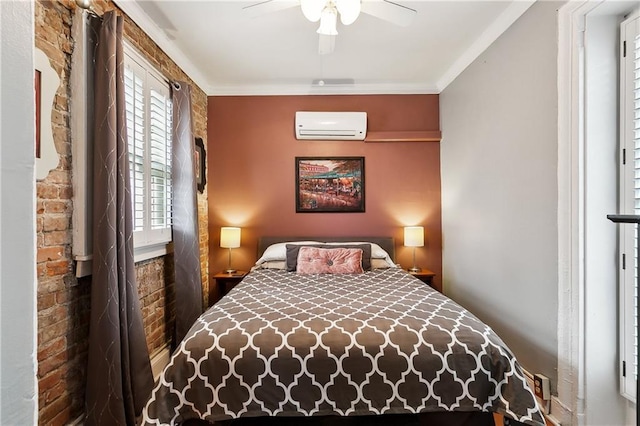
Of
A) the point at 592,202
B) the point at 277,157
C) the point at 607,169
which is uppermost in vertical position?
the point at 277,157

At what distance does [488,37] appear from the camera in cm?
246

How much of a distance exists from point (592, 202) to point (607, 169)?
19cm

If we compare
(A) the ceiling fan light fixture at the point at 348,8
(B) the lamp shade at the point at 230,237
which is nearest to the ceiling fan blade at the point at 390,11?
(A) the ceiling fan light fixture at the point at 348,8

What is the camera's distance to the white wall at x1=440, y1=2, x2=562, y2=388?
6.08 ft

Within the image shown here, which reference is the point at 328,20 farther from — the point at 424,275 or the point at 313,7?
the point at 424,275

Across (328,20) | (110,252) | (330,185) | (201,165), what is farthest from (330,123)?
(110,252)

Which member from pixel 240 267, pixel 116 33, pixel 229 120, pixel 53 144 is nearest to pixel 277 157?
pixel 229 120

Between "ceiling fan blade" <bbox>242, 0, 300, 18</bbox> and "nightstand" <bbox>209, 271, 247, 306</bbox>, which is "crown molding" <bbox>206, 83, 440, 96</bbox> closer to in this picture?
"ceiling fan blade" <bbox>242, 0, 300, 18</bbox>

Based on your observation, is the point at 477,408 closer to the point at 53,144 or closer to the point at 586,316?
the point at 586,316

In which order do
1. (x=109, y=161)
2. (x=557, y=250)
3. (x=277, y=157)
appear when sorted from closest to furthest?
(x=109, y=161)
(x=557, y=250)
(x=277, y=157)

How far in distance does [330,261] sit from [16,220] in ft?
8.58

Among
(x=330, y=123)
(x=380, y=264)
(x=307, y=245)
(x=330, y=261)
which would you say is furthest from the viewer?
(x=330, y=123)

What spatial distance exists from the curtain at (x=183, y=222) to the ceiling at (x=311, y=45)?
473mm

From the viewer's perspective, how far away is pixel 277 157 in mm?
3559
